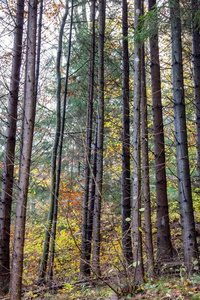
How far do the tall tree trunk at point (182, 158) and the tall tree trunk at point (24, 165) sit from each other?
10.2 feet

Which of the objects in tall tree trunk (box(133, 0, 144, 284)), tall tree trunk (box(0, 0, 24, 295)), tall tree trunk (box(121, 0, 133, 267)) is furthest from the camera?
tall tree trunk (box(121, 0, 133, 267))

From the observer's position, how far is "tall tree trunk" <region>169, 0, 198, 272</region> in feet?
15.0

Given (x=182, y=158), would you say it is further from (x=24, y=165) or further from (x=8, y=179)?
(x=8, y=179)

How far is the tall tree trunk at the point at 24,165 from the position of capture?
390cm

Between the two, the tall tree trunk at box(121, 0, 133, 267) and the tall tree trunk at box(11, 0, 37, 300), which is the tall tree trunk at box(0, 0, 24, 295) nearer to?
the tall tree trunk at box(11, 0, 37, 300)

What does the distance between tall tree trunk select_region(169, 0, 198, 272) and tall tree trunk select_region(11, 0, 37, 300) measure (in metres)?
3.11

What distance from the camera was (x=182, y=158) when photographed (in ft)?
15.9

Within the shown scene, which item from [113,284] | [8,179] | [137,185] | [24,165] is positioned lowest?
[113,284]

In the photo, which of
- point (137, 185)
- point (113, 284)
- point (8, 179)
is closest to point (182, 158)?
point (137, 185)

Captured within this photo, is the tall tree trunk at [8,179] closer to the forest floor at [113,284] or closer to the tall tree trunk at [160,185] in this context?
the forest floor at [113,284]

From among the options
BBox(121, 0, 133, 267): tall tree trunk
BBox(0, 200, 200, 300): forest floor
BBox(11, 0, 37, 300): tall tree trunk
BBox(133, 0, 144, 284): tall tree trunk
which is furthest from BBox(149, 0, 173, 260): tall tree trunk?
BBox(11, 0, 37, 300): tall tree trunk

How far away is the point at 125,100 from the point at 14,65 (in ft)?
11.7

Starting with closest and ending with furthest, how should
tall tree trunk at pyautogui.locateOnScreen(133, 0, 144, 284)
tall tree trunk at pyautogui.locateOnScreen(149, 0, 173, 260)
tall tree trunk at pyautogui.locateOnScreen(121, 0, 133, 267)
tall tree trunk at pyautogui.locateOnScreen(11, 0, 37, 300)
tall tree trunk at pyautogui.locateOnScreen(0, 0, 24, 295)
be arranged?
tall tree trunk at pyautogui.locateOnScreen(11, 0, 37, 300)
tall tree trunk at pyautogui.locateOnScreen(133, 0, 144, 284)
tall tree trunk at pyautogui.locateOnScreen(0, 0, 24, 295)
tall tree trunk at pyautogui.locateOnScreen(149, 0, 173, 260)
tall tree trunk at pyautogui.locateOnScreen(121, 0, 133, 267)

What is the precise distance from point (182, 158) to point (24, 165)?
327cm
